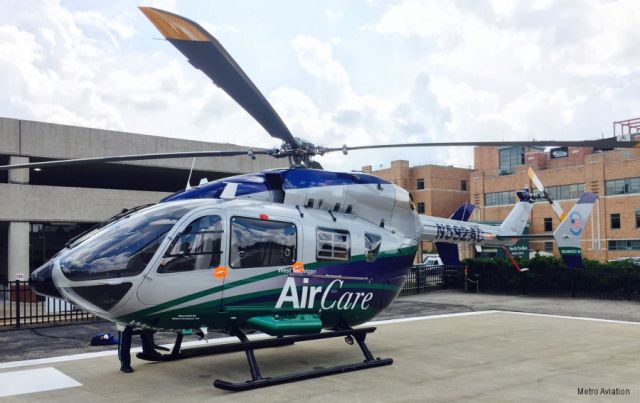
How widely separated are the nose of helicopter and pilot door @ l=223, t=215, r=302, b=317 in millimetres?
2168

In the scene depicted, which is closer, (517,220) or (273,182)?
(273,182)

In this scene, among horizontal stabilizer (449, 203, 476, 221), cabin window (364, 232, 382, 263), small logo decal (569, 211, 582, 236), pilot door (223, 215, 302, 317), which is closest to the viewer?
pilot door (223, 215, 302, 317)

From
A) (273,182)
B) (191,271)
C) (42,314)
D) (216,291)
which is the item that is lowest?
(42,314)

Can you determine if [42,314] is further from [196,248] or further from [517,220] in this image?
[517,220]

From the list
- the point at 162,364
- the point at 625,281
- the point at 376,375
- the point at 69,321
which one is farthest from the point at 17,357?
the point at 625,281

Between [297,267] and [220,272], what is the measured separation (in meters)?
1.29

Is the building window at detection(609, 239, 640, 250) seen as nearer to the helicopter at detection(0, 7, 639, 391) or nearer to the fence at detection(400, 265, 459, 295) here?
the fence at detection(400, 265, 459, 295)

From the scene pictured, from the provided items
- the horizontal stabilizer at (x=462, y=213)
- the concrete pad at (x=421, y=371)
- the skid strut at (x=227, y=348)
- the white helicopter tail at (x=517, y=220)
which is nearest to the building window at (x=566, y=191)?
the white helicopter tail at (x=517, y=220)

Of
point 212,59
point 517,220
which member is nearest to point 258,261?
point 212,59

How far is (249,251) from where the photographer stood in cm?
780

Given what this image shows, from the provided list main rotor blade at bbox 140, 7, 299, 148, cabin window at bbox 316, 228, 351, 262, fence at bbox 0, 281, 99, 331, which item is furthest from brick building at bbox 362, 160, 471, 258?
main rotor blade at bbox 140, 7, 299, 148

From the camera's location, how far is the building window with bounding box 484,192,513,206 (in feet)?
198

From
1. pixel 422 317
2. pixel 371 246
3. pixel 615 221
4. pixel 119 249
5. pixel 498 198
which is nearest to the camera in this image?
pixel 119 249

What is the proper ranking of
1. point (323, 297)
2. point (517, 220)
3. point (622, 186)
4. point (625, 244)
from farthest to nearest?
point (622, 186) → point (625, 244) → point (517, 220) → point (323, 297)
